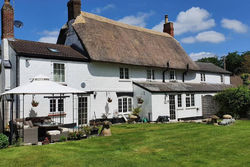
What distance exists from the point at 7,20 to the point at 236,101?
20.3 m

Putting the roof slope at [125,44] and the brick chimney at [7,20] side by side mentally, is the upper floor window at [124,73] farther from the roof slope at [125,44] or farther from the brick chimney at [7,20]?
the brick chimney at [7,20]

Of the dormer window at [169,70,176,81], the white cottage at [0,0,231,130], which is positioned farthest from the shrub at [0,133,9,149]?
the dormer window at [169,70,176,81]

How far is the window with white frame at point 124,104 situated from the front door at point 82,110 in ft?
10.7

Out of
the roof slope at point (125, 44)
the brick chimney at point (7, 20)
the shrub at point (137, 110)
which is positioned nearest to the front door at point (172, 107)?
the shrub at point (137, 110)

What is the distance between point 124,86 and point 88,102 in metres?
3.92

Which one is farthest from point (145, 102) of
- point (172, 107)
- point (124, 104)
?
point (172, 107)

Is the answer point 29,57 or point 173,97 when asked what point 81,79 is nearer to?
point 29,57

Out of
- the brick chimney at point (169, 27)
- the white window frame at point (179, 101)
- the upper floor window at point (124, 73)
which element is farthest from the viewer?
the brick chimney at point (169, 27)

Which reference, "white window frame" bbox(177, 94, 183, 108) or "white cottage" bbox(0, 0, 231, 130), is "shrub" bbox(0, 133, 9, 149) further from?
"white window frame" bbox(177, 94, 183, 108)

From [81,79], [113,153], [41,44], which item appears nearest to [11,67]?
[41,44]

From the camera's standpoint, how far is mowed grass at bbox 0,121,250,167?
7.20 m

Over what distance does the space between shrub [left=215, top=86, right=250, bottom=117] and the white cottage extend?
7.06ft

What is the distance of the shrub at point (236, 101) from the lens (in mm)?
19994

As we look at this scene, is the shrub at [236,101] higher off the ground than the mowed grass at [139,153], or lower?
higher
